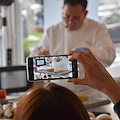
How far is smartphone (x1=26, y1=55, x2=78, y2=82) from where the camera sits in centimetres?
111

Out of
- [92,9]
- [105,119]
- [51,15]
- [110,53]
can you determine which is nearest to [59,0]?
[51,15]

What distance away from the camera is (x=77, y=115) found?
0.79m

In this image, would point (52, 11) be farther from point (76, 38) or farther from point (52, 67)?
point (52, 67)

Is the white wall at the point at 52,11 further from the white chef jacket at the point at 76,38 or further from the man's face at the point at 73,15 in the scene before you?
the man's face at the point at 73,15

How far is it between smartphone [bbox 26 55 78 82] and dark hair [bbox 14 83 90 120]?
26 cm

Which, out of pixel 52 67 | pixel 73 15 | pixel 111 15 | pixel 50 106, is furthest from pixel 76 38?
pixel 50 106

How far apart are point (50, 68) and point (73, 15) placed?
114 centimetres

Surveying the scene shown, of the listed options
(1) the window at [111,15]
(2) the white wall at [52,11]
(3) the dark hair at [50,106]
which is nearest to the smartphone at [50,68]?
(3) the dark hair at [50,106]

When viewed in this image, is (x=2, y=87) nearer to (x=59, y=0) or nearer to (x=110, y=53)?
(x=110, y=53)

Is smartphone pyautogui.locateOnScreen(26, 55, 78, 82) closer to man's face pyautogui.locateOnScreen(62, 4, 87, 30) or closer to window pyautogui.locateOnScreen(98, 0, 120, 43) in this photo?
Result: man's face pyautogui.locateOnScreen(62, 4, 87, 30)

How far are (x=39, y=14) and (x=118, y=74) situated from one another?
2912mm

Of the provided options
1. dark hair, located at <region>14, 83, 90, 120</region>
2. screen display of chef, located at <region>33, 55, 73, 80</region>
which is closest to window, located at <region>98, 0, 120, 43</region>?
screen display of chef, located at <region>33, 55, 73, 80</region>

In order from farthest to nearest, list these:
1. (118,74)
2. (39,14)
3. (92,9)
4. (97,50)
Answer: (39,14), (92,9), (97,50), (118,74)

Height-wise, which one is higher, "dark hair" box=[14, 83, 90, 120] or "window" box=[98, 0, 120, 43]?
"window" box=[98, 0, 120, 43]
